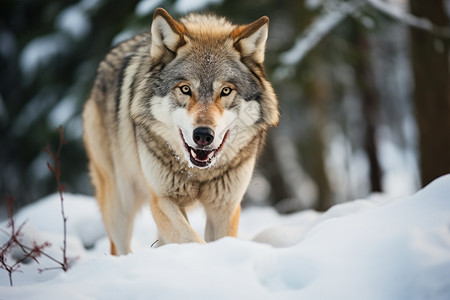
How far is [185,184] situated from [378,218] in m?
1.49

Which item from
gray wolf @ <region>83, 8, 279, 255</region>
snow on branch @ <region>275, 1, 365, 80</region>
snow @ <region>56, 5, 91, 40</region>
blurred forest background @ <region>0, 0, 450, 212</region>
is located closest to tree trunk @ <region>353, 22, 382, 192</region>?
blurred forest background @ <region>0, 0, 450, 212</region>

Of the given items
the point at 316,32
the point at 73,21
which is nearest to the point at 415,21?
the point at 316,32

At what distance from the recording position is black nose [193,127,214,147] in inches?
104

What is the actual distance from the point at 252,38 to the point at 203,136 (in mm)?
1010

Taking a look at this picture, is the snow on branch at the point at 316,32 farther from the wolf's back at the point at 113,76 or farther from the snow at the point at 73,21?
the snow at the point at 73,21

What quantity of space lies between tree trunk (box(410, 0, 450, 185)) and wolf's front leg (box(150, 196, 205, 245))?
13.7 feet

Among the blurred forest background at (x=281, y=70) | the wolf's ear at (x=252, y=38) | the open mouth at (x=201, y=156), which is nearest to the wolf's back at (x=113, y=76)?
the wolf's ear at (x=252, y=38)

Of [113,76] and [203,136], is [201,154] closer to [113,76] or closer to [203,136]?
[203,136]

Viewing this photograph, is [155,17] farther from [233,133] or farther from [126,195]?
[126,195]

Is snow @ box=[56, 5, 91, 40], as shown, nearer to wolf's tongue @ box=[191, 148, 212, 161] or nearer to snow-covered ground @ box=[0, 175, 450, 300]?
wolf's tongue @ box=[191, 148, 212, 161]

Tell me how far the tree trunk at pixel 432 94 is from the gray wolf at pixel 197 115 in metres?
3.44

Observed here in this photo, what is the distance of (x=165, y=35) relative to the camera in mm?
3113

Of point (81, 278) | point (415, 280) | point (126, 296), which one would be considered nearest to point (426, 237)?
point (415, 280)

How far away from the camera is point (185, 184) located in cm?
312
